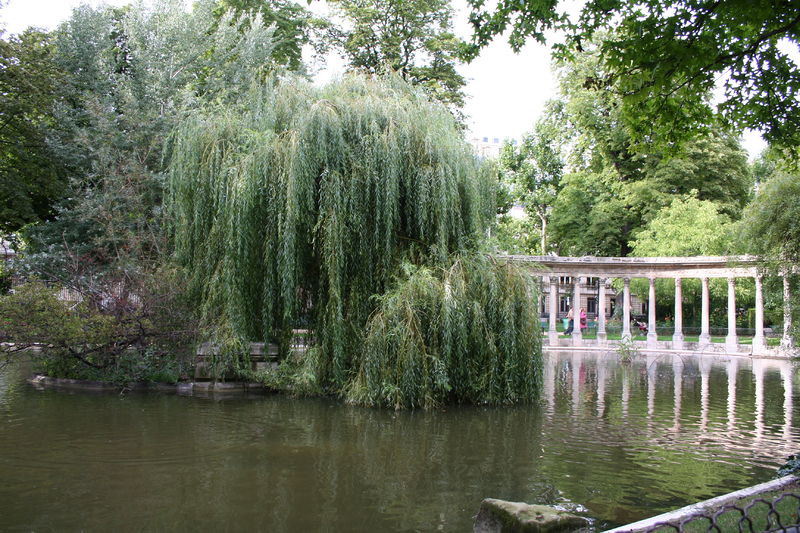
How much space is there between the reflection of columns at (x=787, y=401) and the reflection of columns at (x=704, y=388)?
1.39 metres

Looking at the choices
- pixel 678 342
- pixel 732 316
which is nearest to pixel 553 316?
pixel 678 342

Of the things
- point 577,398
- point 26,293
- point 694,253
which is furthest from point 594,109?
point 26,293

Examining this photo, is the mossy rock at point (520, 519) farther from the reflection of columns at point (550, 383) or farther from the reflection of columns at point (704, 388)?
the reflection of columns at point (550, 383)

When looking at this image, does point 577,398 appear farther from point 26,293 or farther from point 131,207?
point 131,207

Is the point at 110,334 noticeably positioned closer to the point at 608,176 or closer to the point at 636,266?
the point at 636,266

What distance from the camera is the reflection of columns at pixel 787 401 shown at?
1207 cm

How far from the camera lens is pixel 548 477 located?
28.4ft

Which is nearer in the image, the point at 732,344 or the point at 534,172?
the point at 732,344

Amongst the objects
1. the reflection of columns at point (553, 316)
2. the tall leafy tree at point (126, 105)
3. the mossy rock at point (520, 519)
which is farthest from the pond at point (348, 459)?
the reflection of columns at point (553, 316)

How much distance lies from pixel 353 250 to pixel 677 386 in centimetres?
1092

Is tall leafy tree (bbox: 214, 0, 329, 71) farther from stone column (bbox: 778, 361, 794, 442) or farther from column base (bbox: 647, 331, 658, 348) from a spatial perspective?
column base (bbox: 647, 331, 658, 348)

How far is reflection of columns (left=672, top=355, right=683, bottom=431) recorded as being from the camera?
13214 mm

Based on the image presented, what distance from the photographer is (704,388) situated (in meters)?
18.6

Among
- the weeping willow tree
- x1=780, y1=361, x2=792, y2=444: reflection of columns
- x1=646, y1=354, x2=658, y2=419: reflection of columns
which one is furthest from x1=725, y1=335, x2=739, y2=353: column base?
the weeping willow tree
